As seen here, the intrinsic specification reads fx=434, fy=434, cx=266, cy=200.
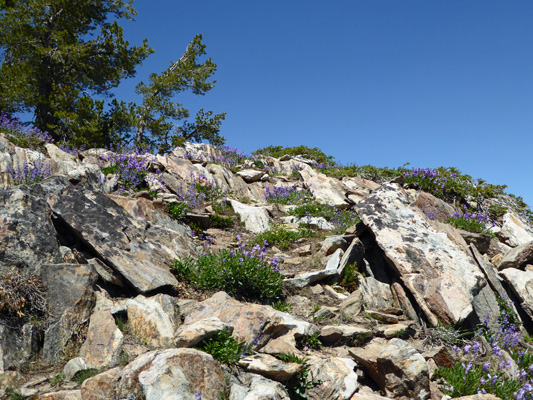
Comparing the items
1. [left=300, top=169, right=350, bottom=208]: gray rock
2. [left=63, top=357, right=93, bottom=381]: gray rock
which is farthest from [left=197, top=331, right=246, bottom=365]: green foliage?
[left=300, top=169, right=350, bottom=208]: gray rock

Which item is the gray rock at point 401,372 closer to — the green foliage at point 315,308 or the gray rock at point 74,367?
the green foliage at point 315,308

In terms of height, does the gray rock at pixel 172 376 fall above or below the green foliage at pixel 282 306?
below

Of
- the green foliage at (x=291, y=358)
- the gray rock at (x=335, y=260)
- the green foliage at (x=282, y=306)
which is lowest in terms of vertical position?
the green foliage at (x=291, y=358)

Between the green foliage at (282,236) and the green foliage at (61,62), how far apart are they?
13.0 m

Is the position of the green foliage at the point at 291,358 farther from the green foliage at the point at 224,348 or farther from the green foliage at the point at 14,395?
the green foliage at the point at 14,395

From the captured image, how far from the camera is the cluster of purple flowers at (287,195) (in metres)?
16.0

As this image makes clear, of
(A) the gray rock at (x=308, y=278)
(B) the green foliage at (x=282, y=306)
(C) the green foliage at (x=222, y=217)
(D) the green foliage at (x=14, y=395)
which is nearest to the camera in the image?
(D) the green foliage at (x=14, y=395)

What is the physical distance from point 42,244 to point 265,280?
3.96 m

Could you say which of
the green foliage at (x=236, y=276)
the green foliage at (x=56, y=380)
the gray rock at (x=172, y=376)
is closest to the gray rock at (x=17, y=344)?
the green foliage at (x=56, y=380)

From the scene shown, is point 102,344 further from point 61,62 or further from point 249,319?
point 61,62

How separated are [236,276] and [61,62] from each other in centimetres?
1906

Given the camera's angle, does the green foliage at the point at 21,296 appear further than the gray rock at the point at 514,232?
No

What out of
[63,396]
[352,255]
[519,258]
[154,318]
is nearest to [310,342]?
[154,318]

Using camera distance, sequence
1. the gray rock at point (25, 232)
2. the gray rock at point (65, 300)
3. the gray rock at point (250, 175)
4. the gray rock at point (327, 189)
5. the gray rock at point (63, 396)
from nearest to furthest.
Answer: the gray rock at point (63, 396), the gray rock at point (65, 300), the gray rock at point (25, 232), the gray rock at point (327, 189), the gray rock at point (250, 175)
